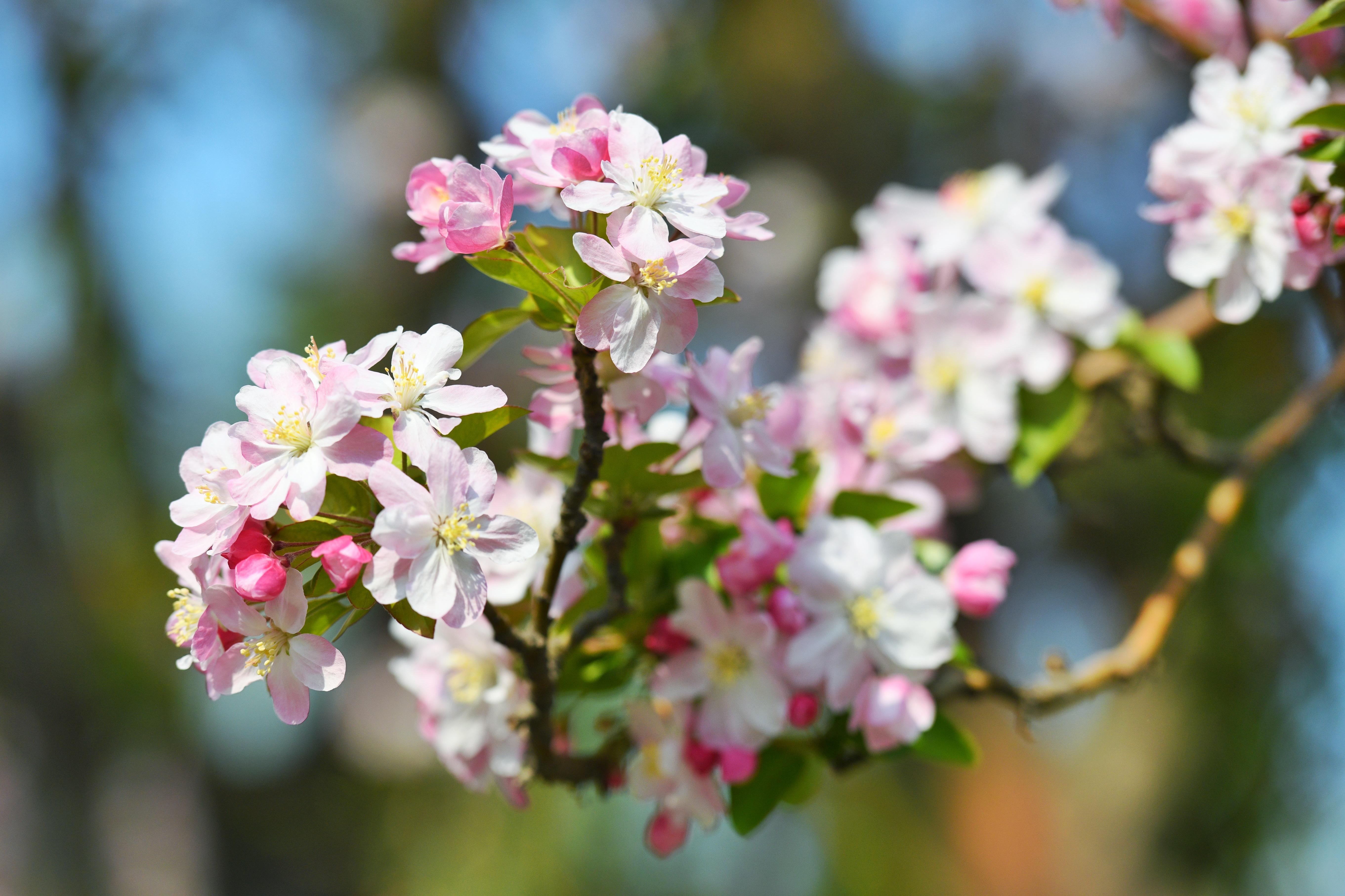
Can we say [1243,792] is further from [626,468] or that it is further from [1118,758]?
[626,468]

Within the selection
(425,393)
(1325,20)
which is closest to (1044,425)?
(1325,20)

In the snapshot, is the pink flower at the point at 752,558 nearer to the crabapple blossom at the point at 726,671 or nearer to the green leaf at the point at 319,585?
the crabapple blossom at the point at 726,671

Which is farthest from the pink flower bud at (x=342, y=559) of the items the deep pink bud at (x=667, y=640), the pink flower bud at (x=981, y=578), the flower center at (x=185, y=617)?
the pink flower bud at (x=981, y=578)

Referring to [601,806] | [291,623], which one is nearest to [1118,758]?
[601,806]

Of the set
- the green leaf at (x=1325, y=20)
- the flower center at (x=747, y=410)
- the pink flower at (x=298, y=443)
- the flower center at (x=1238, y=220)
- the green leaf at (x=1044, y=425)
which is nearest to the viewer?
the pink flower at (x=298, y=443)

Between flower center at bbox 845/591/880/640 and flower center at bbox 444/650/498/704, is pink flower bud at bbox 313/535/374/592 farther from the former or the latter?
flower center at bbox 845/591/880/640

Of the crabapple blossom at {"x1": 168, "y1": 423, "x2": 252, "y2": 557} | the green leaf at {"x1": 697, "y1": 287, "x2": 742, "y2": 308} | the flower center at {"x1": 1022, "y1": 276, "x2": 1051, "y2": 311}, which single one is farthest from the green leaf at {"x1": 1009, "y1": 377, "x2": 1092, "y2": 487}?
the crabapple blossom at {"x1": 168, "y1": 423, "x2": 252, "y2": 557}
